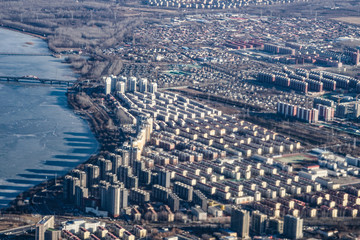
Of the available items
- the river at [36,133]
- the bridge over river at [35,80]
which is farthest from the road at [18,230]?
the bridge over river at [35,80]

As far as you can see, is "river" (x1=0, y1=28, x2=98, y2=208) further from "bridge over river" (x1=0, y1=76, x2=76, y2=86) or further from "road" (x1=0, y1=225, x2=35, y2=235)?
"road" (x1=0, y1=225, x2=35, y2=235)

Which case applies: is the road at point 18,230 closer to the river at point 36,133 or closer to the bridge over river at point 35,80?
the river at point 36,133

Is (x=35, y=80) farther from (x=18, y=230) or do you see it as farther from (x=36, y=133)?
(x=18, y=230)

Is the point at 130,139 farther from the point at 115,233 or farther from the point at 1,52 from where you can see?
the point at 1,52

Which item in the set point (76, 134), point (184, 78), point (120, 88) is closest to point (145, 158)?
point (76, 134)

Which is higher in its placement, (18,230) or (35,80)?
(35,80)

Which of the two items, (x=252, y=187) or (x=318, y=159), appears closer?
(x=252, y=187)

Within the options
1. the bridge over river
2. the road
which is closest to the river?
the bridge over river

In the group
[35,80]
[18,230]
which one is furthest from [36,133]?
[35,80]
